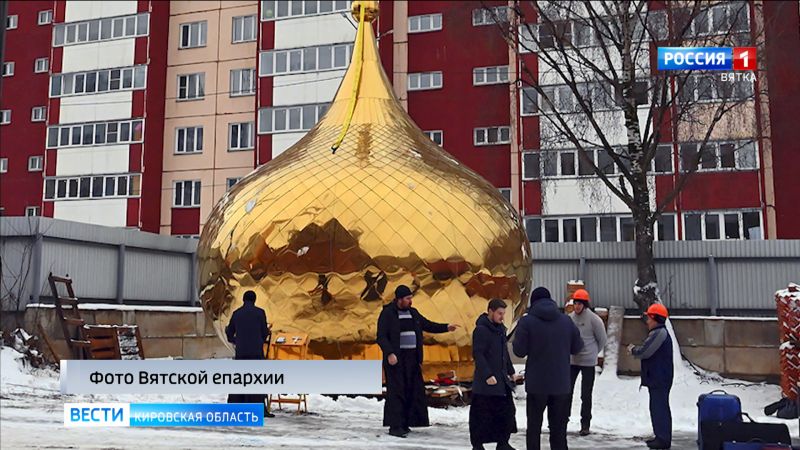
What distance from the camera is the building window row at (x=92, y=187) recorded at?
33250mm

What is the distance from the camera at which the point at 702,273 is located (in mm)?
18469

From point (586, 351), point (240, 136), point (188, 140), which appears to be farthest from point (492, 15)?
point (188, 140)

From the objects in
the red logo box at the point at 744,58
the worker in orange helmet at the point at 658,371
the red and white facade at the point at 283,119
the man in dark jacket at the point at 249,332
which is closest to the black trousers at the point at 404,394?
the man in dark jacket at the point at 249,332

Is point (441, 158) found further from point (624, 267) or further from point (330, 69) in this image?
point (330, 69)

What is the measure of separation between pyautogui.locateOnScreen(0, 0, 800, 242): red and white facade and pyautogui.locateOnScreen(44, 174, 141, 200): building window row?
8 centimetres

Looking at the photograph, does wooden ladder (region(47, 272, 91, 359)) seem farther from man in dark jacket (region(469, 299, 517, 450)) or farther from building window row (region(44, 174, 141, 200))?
building window row (region(44, 174, 141, 200))

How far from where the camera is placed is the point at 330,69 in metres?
31.0

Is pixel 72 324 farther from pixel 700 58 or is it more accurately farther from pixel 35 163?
pixel 35 163

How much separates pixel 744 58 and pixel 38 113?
30022mm

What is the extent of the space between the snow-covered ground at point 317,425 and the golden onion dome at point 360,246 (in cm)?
95

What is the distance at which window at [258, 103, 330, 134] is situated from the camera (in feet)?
102

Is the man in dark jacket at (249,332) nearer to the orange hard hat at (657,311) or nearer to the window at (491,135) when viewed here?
the orange hard hat at (657,311)

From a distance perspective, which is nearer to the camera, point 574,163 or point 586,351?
point 586,351

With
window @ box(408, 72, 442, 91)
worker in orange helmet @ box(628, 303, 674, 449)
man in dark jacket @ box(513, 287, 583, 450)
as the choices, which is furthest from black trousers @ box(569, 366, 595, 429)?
window @ box(408, 72, 442, 91)
